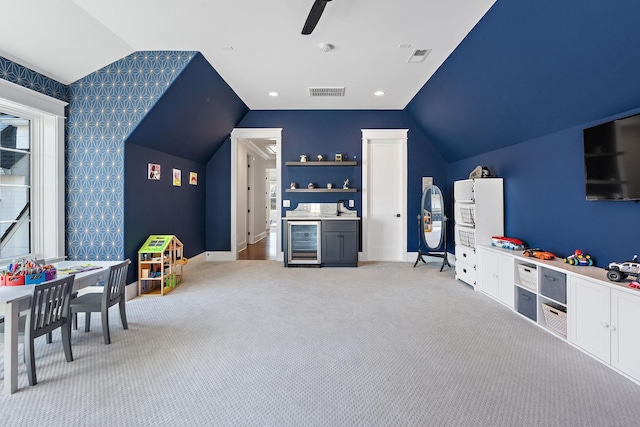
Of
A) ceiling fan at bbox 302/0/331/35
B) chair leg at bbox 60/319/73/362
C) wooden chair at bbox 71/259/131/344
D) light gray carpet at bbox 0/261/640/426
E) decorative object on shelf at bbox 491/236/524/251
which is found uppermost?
ceiling fan at bbox 302/0/331/35

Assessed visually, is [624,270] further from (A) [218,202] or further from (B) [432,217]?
(A) [218,202]

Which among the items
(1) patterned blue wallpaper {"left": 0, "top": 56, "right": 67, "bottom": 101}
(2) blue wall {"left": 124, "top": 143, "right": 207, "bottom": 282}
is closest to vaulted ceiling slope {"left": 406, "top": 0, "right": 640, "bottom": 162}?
(2) blue wall {"left": 124, "top": 143, "right": 207, "bottom": 282}

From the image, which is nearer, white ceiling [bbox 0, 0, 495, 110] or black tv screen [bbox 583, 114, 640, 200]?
black tv screen [bbox 583, 114, 640, 200]

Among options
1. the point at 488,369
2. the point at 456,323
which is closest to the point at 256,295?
the point at 456,323

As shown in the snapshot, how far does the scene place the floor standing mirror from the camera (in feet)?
16.9

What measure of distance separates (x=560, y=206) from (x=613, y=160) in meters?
0.82

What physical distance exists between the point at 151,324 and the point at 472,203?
4.25m

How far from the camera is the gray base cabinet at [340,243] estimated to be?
5164mm

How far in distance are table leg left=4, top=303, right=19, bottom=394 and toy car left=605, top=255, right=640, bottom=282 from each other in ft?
13.5

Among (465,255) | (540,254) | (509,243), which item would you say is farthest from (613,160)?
(465,255)

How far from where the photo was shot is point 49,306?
77.5 inches

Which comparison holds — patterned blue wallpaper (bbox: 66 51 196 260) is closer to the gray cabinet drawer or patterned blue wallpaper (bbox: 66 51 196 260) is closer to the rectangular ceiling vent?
the rectangular ceiling vent

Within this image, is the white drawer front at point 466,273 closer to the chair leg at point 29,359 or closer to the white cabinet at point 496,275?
the white cabinet at point 496,275

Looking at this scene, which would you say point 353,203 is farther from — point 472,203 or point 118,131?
point 118,131
